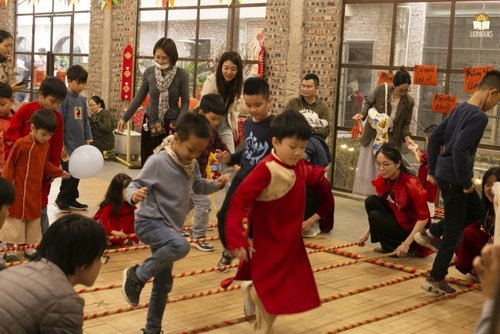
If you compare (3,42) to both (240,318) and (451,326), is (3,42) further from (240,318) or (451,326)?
(451,326)

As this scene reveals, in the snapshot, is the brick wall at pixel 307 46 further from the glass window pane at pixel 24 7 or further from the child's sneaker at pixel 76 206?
the glass window pane at pixel 24 7

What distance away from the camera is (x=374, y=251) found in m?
6.36

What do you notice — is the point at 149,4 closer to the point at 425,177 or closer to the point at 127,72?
the point at 127,72

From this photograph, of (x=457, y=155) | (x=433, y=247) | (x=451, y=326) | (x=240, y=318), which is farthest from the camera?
(x=433, y=247)

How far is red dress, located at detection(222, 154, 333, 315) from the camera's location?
11.9ft

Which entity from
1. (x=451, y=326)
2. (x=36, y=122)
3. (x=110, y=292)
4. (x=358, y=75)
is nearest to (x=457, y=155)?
(x=451, y=326)

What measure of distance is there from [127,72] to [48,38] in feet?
11.6

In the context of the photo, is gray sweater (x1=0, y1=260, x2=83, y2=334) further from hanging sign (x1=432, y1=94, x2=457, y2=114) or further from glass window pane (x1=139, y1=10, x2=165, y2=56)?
glass window pane (x1=139, y1=10, x2=165, y2=56)

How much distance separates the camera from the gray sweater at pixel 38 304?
7.63 ft

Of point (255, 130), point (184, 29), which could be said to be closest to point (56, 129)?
point (255, 130)

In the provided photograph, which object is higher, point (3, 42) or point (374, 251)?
point (3, 42)

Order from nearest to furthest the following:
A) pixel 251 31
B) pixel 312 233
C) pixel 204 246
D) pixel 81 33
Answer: pixel 204 246 → pixel 312 233 → pixel 251 31 → pixel 81 33

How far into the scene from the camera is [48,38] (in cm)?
1501

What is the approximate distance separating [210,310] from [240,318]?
405 millimetres
